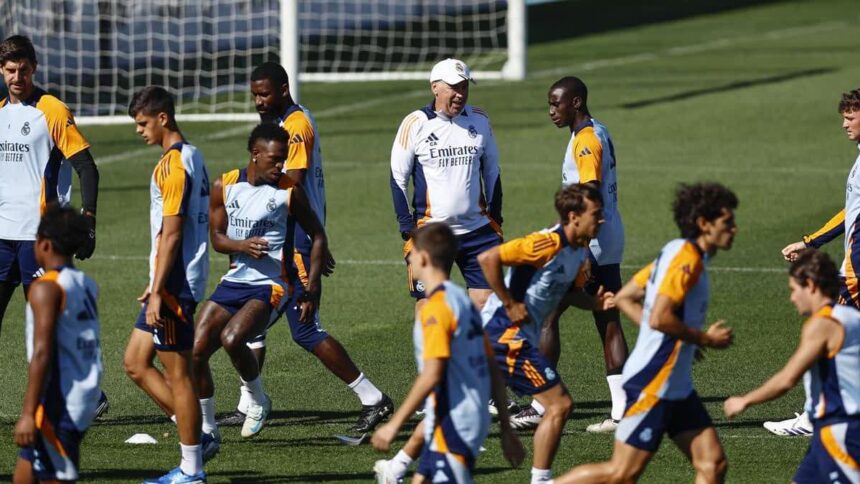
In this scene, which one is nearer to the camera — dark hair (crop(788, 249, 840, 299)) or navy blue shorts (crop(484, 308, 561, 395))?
dark hair (crop(788, 249, 840, 299))

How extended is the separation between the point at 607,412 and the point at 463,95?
2309 millimetres

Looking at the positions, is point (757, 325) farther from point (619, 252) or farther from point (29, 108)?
point (29, 108)

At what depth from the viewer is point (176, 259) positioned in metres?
8.66

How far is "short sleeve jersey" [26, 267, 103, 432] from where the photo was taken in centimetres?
719

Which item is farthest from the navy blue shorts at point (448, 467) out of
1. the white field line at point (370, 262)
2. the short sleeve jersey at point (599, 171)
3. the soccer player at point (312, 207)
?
the white field line at point (370, 262)

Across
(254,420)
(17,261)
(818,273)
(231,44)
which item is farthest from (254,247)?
(231,44)

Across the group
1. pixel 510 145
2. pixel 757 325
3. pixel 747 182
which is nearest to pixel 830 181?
pixel 747 182

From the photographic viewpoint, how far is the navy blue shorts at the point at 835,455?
7207 millimetres

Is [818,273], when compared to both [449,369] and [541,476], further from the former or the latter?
[541,476]

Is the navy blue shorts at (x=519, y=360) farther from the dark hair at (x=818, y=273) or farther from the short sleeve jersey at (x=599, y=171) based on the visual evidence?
the short sleeve jersey at (x=599, y=171)

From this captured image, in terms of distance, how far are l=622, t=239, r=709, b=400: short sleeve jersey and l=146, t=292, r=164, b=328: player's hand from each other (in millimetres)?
2556

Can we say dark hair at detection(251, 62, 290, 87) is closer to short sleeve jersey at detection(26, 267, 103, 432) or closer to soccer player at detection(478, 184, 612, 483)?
soccer player at detection(478, 184, 612, 483)

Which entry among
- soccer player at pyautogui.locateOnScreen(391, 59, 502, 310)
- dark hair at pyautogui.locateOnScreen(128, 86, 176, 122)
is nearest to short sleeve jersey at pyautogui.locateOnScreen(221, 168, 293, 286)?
dark hair at pyautogui.locateOnScreen(128, 86, 176, 122)

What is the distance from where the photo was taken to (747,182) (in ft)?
68.7
